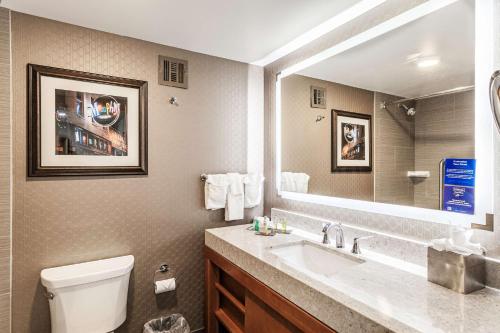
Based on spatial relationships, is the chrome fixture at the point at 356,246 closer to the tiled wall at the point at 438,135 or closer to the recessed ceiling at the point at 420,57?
the tiled wall at the point at 438,135

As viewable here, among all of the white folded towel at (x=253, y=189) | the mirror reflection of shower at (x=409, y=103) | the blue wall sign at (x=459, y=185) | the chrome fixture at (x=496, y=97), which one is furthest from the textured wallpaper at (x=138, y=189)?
the chrome fixture at (x=496, y=97)

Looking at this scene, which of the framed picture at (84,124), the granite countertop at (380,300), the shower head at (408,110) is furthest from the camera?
the framed picture at (84,124)

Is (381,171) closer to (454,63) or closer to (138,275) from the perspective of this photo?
(454,63)

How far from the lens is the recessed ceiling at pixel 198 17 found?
5.21ft

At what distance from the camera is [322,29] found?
1.89 metres

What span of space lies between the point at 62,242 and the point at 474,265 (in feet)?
7.06

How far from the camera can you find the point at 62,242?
177 centimetres

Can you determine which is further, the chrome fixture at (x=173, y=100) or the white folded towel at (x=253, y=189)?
the white folded towel at (x=253, y=189)

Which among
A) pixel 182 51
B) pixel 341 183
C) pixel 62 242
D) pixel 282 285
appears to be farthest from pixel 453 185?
pixel 62 242

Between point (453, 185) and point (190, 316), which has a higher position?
point (453, 185)

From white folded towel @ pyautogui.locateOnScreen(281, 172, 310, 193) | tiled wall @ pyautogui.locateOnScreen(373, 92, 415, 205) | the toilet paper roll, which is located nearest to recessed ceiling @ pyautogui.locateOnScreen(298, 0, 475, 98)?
tiled wall @ pyautogui.locateOnScreen(373, 92, 415, 205)

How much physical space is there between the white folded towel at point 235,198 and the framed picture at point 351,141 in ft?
2.48

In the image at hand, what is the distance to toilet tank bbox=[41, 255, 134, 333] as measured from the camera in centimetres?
159

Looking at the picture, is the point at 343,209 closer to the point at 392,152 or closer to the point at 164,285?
the point at 392,152
